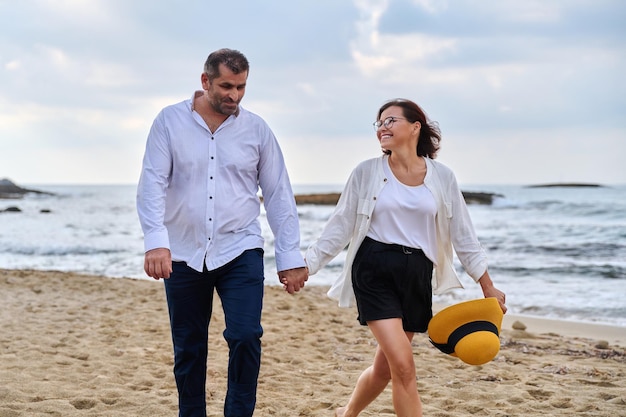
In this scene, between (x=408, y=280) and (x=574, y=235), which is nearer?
(x=408, y=280)

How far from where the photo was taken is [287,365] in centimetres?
653

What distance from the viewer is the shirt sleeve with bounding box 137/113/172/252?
3.47 metres

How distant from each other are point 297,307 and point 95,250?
1091 cm

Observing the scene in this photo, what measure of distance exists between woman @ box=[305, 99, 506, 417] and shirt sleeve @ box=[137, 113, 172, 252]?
91cm

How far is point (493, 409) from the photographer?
5113 mm

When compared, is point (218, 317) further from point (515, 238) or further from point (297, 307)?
point (515, 238)

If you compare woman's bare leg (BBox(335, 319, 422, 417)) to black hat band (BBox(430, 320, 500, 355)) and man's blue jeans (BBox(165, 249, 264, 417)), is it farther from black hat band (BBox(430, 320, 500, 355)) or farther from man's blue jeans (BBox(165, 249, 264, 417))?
man's blue jeans (BBox(165, 249, 264, 417))

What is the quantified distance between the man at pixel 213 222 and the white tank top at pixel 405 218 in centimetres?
46

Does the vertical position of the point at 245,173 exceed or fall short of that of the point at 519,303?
it exceeds it

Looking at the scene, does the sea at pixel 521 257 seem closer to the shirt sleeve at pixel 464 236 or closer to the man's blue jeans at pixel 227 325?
the shirt sleeve at pixel 464 236

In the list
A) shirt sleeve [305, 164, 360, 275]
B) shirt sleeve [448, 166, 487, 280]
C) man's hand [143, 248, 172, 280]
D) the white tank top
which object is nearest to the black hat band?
shirt sleeve [448, 166, 487, 280]

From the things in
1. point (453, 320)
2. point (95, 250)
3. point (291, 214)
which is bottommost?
point (95, 250)

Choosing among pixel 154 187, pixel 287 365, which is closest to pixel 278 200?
pixel 154 187

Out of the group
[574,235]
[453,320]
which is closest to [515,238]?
[574,235]
